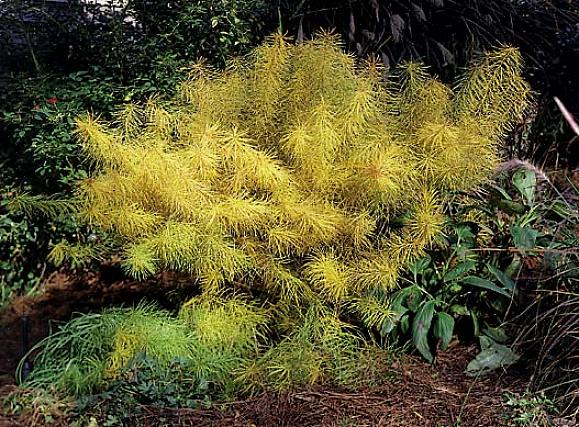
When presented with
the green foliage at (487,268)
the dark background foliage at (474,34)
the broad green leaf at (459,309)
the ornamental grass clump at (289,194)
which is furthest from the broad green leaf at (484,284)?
the dark background foliage at (474,34)

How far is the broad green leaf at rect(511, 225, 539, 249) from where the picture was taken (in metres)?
3.38

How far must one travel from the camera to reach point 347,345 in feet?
11.1

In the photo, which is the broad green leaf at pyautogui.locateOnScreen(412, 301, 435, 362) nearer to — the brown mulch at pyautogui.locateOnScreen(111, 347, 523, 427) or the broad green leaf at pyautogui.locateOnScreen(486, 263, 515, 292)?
the brown mulch at pyautogui.locateOnScreen(111, 347, 523, 427)

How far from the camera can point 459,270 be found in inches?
134

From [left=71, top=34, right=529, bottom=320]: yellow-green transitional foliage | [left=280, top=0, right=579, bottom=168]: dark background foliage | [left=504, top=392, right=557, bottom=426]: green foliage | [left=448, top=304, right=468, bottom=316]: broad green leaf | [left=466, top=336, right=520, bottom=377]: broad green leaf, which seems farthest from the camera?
[left=280, top=0, right=579, bottom=168]: dark background foliage

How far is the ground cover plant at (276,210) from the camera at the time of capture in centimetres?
316

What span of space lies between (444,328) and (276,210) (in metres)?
0.92

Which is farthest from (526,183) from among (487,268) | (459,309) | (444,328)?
(444,328)

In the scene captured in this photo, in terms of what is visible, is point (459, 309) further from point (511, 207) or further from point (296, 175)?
point (296, 175)

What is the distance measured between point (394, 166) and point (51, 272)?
271 cm

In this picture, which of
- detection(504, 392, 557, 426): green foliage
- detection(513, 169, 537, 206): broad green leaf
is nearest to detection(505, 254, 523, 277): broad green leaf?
detection(513, 169, 537, 206): broad green leaf

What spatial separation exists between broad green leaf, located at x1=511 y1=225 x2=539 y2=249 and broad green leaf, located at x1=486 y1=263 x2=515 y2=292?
0.53ft

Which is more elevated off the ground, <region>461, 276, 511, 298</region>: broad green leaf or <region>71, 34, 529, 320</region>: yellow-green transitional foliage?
<region>71, 34, 529, 320</region>: yellow-green transitional foliage

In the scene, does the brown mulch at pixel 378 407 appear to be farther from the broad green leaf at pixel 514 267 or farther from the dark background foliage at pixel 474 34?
the dark background foliage at pixel 474 34
